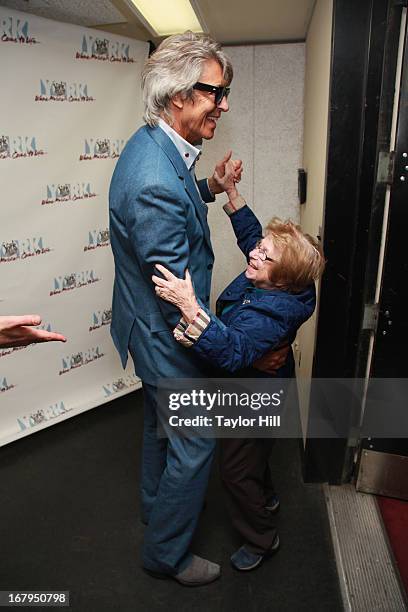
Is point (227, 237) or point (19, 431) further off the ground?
point (227, 237)

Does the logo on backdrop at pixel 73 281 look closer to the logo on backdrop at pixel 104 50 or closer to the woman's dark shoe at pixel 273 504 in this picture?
the logo on backdrop at pixel 104 50

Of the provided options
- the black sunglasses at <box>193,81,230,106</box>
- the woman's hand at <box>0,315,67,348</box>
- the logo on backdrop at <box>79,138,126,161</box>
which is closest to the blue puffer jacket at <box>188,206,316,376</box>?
the woman's hand at <box>0,315,67,348</box>

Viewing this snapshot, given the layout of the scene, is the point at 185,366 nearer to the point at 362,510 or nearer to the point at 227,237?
the point at 362,510

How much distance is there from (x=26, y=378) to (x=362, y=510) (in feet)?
5.59

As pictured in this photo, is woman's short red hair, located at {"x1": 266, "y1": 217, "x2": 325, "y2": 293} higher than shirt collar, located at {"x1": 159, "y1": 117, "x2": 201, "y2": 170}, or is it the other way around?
shirt collar, located at {"x1": 159, "y1": 117, "x2": 201, "y2": 170}

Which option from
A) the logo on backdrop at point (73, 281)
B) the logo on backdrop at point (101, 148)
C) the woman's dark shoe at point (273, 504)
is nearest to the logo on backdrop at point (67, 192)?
the logo on backdrop at point (101, 148)

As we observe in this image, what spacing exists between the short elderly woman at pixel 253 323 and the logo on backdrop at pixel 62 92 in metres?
1.09

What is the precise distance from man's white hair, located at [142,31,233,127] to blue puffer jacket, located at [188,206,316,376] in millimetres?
618

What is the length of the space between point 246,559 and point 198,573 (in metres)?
0.18

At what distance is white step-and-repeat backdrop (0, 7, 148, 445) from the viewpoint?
2.07 meters

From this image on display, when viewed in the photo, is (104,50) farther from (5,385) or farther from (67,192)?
(5,385)

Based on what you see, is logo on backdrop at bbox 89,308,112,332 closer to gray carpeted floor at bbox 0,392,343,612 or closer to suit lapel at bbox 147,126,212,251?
A: gray carpeted floor at bbox 0,392,343,612

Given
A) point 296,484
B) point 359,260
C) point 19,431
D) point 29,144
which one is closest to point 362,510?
point 296,484

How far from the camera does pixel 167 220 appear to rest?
130cm
